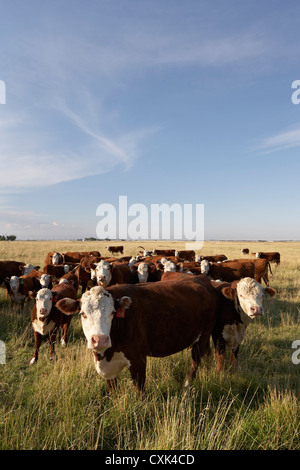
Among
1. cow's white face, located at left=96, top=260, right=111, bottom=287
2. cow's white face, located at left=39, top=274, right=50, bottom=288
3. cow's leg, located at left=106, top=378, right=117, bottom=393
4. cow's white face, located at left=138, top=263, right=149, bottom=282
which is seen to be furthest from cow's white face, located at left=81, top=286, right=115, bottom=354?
cow's white face, located at left=138, top=263, right=149, bottom=282

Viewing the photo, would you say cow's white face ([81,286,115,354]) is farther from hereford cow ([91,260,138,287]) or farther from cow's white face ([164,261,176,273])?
cow's white face ([164,261,176,273])

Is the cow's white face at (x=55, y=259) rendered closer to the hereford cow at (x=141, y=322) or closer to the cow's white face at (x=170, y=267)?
the cow's white face at (x=170, y=267)

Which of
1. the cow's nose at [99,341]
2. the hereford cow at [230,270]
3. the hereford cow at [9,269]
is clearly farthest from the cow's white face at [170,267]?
the cow's nose at [99,341]

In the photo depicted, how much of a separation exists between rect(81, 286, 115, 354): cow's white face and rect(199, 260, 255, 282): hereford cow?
906 centimetres

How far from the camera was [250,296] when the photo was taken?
433 cm

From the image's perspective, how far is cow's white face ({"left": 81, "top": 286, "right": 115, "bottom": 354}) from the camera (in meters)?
2.87

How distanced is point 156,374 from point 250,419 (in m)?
1.43

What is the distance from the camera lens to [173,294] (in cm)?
399

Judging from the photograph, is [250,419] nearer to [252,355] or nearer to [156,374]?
[156,374]

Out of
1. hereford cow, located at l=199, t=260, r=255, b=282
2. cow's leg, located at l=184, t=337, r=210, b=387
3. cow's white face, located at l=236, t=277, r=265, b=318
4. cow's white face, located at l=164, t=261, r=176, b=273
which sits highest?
cow's white face, located at l=236, t=277, r=265, b=318

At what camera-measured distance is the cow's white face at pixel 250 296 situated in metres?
4.19

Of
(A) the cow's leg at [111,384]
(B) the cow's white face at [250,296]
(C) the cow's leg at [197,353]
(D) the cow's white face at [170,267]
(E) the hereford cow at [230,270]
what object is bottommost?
(A) the cow's leg at [111,384]

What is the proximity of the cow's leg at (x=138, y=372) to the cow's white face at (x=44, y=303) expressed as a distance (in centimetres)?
247

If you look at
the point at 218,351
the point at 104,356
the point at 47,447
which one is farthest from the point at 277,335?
the point at 47,447
